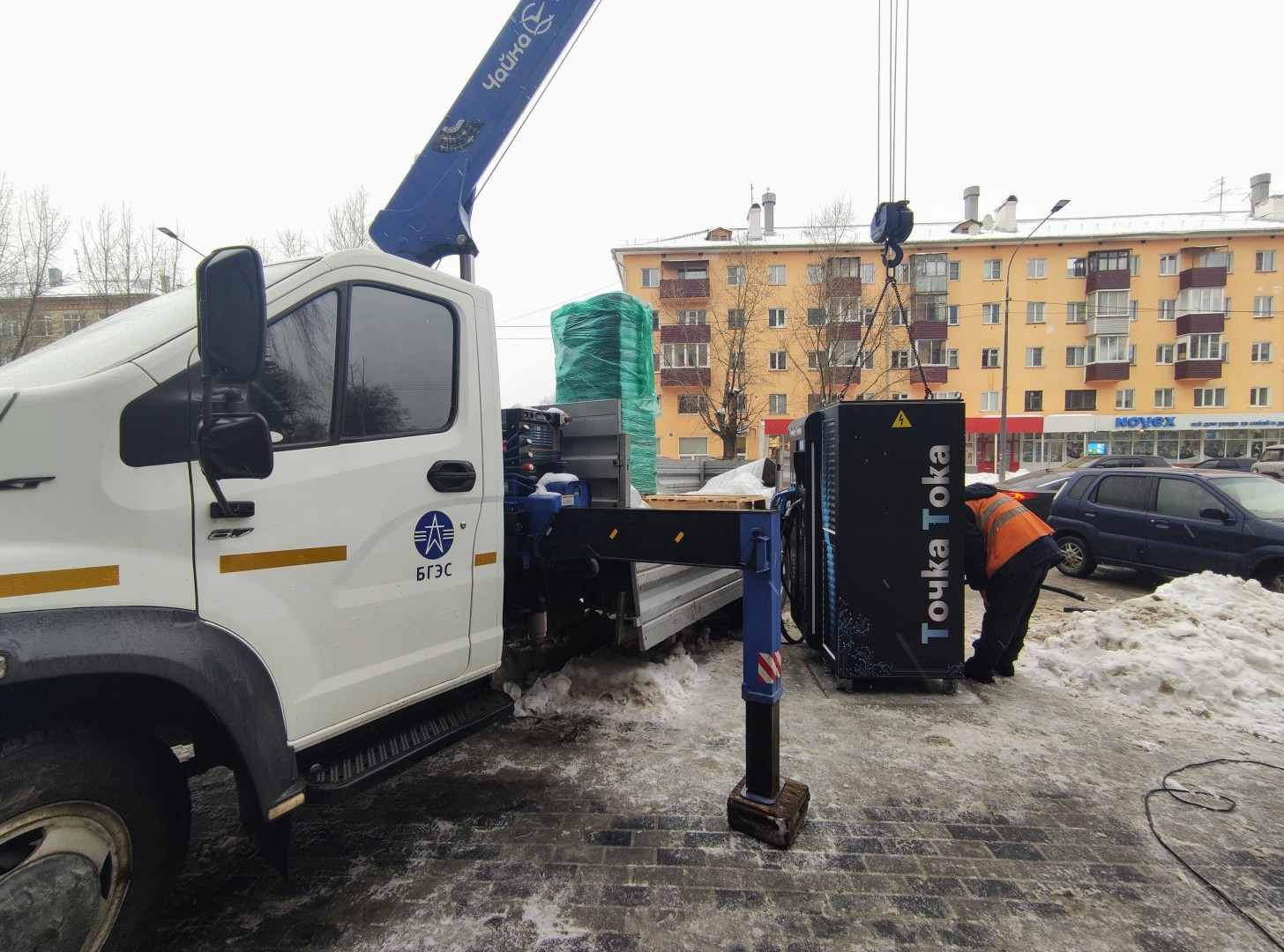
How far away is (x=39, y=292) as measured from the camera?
825 inches

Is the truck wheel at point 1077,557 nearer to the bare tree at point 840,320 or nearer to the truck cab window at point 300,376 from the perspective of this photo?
the truck cab window at point 300,376

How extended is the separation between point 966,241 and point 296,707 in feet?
143

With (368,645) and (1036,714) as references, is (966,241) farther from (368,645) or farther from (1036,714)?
(368,645)

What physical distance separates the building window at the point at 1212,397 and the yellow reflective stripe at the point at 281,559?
50.7 m

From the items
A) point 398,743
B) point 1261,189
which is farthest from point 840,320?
point 1261,189

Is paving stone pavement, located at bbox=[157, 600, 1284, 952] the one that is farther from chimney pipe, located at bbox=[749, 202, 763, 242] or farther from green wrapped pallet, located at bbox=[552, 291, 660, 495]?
chimney pipe, located at bbox=[749, 202, 763, 242]

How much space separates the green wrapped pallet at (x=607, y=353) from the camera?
4.86 meters

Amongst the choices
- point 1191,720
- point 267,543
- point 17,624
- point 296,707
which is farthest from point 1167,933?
Answer: point 17,624

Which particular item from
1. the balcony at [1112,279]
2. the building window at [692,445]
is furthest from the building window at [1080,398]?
the building window at [692,445]

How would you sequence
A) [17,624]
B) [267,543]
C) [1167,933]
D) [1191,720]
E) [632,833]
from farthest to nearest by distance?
1. [1191,720]
2. [632,833]
3. [1167,933]
4. [267,543]
5. [17,624]

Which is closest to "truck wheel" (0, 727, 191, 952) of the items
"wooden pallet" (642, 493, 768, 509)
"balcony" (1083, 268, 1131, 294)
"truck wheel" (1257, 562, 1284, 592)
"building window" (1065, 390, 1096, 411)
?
"wooden pallet" (642, 493, 768, 509)

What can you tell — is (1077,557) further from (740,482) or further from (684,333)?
(684,333)

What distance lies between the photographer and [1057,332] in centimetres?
3853

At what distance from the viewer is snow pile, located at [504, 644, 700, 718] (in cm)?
421
